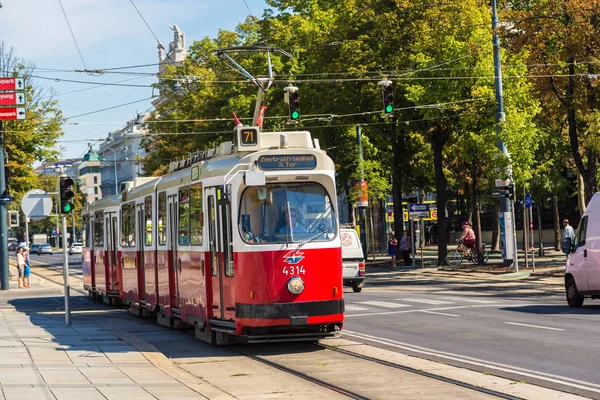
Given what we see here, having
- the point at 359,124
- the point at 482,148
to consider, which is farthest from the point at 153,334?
the point at 359,124

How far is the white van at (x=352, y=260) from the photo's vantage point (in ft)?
101

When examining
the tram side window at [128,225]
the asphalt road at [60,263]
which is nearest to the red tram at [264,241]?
the tram side window at [128,225]

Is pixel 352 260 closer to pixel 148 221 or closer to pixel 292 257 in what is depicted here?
pixel 148 221

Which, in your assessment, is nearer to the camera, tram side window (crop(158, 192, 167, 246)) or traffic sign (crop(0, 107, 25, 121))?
tram side window (crop(158, 192, 167, 246))

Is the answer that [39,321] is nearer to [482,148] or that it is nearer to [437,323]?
[437,323]

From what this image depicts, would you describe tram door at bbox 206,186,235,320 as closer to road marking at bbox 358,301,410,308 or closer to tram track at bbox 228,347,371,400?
tram track at bbox 228,347,371,400

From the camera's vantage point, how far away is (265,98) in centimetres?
5272

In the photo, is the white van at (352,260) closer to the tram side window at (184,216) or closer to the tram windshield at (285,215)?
the tram side window at (184,216)

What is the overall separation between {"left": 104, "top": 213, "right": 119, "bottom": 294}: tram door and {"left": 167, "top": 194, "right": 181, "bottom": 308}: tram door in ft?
24.5

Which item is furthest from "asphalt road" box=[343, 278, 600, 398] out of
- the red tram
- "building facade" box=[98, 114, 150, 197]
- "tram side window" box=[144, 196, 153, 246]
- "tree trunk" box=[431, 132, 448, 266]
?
"building facade" box=[98, 114, 150, 197]

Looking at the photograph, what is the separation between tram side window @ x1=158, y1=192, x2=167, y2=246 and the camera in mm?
20203

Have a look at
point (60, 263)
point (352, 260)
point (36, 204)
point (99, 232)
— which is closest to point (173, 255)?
point (99, 232)

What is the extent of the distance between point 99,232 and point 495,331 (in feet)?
52.3

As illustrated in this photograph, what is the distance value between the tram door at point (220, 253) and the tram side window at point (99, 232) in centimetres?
1370
